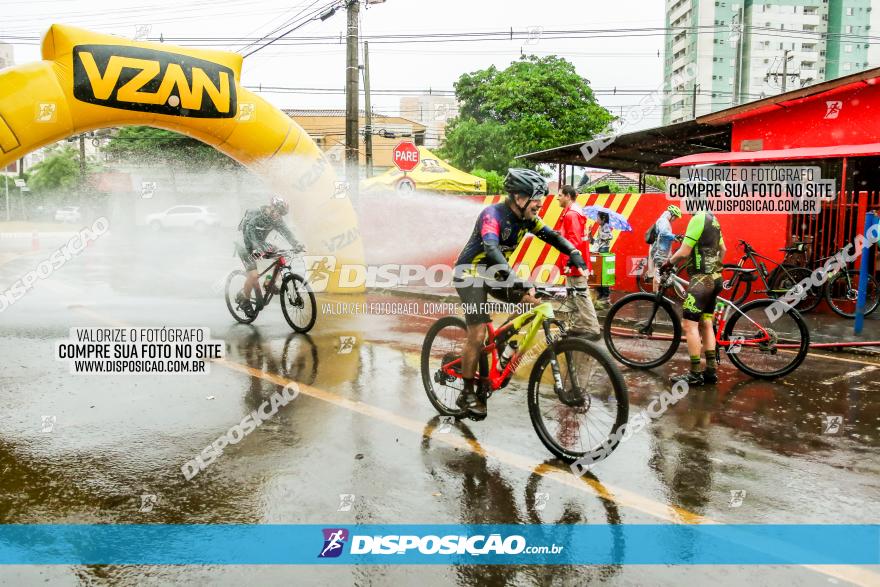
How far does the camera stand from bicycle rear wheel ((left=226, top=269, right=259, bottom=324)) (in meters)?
10.5

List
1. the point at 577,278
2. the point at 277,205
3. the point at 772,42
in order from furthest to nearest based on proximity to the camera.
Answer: the point at 772,42, the point at 277,205, the point at 577,278

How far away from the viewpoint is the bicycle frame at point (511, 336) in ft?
16.9

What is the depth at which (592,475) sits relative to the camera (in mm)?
4805

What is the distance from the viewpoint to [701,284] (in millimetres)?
7043

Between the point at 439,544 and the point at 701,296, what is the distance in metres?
4.40

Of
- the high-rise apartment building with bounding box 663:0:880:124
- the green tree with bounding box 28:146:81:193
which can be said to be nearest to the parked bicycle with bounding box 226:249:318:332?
the green tree with bounding box 28:146:81:193

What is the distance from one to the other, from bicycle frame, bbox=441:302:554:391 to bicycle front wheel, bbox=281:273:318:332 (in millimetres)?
4367

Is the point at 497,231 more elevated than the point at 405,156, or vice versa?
the point at 405,156

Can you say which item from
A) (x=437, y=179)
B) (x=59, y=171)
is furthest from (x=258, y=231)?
(x=59, y=171)

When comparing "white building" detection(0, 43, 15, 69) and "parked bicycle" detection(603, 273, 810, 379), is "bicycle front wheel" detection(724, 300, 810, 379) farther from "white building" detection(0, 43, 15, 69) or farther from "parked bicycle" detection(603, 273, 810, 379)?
"white building" detection(0, 43, 15, 69)

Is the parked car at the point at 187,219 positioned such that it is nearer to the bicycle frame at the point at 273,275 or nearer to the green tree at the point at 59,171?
the green tree at the point at 59,171

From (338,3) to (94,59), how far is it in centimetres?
987

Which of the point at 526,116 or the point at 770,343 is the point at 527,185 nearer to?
the point at 770,343

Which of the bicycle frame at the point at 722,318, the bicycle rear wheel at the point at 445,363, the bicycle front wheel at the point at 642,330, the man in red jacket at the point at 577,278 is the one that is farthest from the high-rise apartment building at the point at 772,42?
the bicycle rear wheel at the point at 445,363
